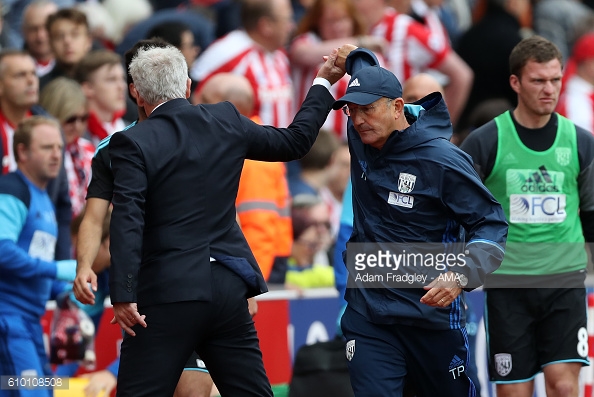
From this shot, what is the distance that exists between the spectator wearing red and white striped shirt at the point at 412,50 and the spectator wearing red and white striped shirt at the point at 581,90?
110cm

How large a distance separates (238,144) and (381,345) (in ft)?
4.68

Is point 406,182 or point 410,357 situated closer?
point 406,182

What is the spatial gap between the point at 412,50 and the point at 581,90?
1.90m

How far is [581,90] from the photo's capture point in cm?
1329

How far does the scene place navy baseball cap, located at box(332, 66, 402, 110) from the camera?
6.87 m

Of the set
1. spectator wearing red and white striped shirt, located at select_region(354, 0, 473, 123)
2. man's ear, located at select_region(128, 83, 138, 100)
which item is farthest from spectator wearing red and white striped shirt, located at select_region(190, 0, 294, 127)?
man's ear, located at select_region(128, 83, 138, 100)

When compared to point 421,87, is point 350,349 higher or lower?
lower

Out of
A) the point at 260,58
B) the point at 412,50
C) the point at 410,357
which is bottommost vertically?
the point at 410,357

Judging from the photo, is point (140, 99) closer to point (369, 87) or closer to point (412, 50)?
point (369, 87)

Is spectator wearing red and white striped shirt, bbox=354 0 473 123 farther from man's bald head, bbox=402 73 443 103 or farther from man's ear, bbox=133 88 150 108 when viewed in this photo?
man's ear, bbox=133 88 150 108

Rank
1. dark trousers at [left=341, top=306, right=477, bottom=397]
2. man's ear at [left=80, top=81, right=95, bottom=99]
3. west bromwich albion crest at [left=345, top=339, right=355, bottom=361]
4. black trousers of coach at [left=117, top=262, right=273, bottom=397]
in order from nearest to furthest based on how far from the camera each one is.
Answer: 1. black trousers of coach at [left=117, top=262, right=273, bottom=397]
2. dark trousers at [left=341, top=306, right=477, bottom=397]
3. west bromwich albion crest at [left=345, top=339, right=355, bottom=361]
4. man's ear at [left=80, top=81, right=95, bottom=99]

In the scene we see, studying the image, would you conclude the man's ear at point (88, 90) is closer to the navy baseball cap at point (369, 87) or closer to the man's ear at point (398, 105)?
the navy baseball cap at point (369, 87)

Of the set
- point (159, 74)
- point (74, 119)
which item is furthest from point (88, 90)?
point (159, 74)

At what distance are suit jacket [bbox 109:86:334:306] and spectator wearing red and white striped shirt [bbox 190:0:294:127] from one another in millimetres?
5284
